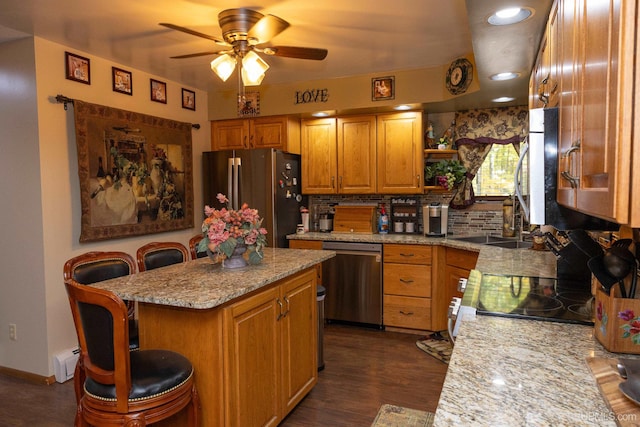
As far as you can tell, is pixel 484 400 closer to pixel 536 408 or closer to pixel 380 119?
pixel 536 408

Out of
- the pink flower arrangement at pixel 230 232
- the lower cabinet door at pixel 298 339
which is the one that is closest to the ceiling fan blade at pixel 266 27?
the pink flower arrangement at pixel 230 232

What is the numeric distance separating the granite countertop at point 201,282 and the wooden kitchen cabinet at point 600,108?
136cm

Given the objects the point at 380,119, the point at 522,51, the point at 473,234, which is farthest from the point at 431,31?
the point at 473,234

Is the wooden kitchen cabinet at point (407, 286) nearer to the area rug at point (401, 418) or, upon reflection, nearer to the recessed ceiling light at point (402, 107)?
the recessed ceiling light at point (402, 107)

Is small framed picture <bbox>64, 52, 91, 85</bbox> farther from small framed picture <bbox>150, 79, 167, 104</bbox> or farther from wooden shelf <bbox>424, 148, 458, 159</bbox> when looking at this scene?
wooden shelf <bbox>424, 148, 458, 159</bbox>

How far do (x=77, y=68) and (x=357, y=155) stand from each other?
2619 mm

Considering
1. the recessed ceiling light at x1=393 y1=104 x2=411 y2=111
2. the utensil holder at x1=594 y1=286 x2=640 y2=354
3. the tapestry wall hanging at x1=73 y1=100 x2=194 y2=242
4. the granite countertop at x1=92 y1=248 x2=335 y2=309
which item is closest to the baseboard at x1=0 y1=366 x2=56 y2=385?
the tapestry wall hanging at x1=73 y1=100 x2=194 y2=242

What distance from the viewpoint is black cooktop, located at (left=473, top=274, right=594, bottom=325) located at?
1.57 metres

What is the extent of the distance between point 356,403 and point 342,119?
283 centimetres

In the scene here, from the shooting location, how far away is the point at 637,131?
645 millimetres

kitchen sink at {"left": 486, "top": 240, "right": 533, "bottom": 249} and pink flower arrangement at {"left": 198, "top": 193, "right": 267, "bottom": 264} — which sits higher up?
pink flower arrangement at {"left": 198, "top": 193, "right": 267, "bottom": 264}

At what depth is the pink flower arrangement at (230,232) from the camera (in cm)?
223

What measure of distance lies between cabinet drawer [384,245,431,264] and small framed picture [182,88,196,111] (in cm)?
258

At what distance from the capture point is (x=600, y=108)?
766 millimetres
